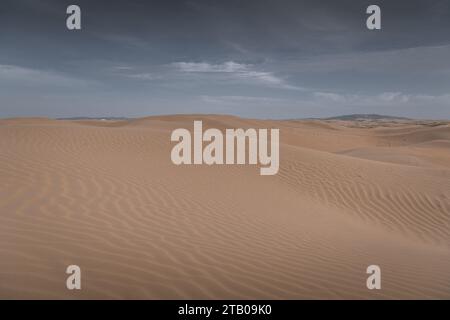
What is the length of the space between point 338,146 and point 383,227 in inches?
902

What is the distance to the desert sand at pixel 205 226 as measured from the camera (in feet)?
11.4

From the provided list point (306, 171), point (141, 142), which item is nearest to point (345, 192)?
point (306, 171)

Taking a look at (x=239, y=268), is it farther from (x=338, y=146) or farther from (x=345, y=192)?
(x=338, y=146)

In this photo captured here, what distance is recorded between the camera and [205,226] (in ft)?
17.3

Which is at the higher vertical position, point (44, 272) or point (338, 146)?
point (338, 146)

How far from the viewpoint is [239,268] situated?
390cm

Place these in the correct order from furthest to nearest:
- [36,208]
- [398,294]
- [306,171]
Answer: [306,171], [36,208], [398,294]

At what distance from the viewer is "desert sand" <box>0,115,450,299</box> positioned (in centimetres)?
346

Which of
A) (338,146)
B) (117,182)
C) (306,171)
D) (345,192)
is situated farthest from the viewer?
(338,146)
